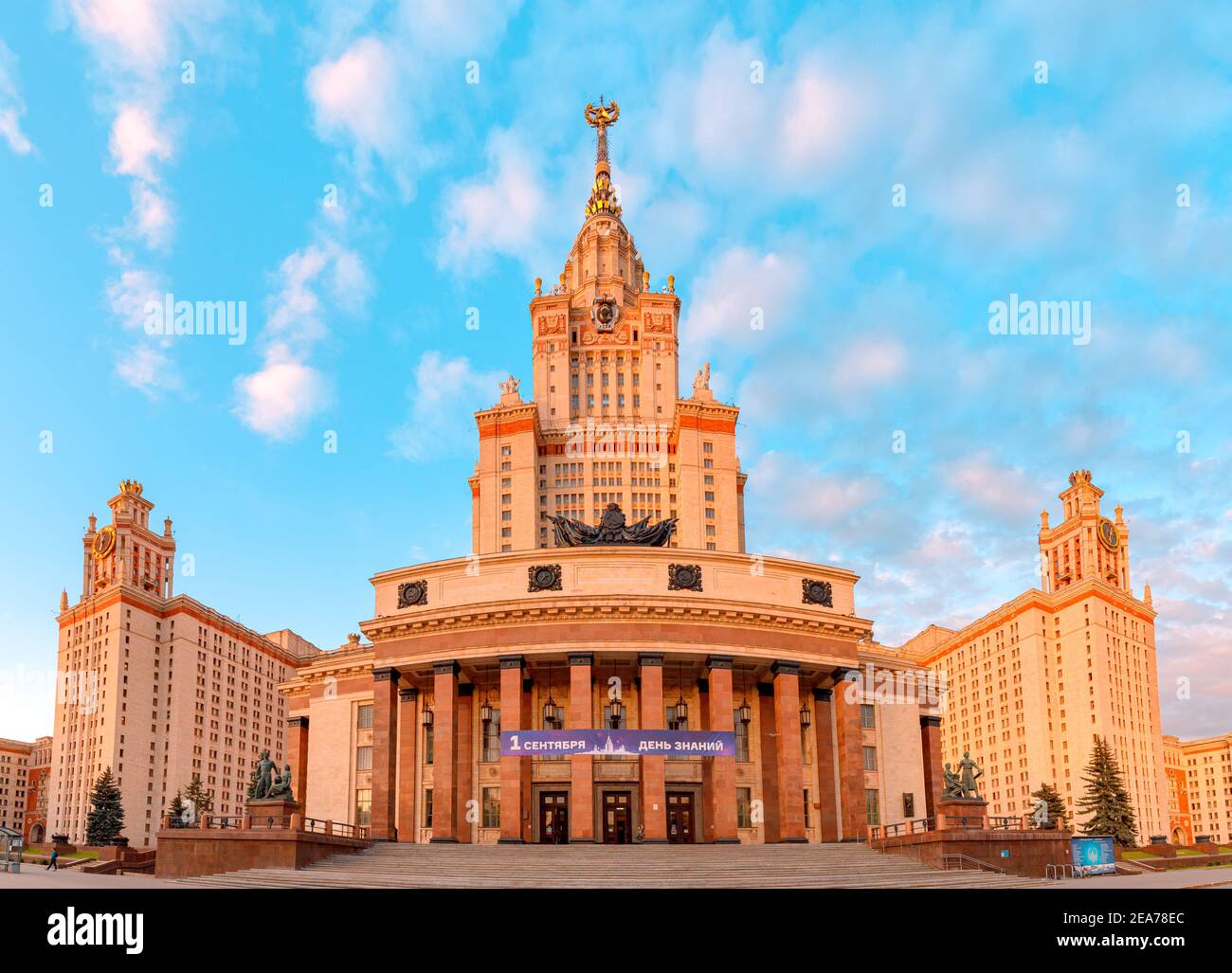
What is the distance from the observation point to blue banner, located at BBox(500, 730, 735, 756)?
2104 inches

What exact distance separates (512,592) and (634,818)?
12.9 meters

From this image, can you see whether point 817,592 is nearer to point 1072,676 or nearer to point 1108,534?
point 1072,676

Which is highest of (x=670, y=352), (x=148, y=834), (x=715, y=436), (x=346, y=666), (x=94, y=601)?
(x=670, y=352)

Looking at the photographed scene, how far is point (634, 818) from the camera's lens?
5756 centimetres

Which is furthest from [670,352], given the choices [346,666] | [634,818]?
[634,818]

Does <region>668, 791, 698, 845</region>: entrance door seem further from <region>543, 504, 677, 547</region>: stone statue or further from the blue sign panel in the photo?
the blue sign panel

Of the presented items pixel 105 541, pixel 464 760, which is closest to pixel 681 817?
pixel 464 760

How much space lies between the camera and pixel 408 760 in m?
59.7

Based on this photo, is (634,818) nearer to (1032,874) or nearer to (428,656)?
(428,656)

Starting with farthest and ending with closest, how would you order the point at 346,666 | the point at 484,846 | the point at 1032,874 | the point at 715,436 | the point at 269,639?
the point at 269,639, the point at 715,436, the point at 346,666, the point at 484,846, the point at 1032,874

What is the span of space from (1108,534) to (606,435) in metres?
73.9

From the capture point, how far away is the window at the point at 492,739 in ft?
195

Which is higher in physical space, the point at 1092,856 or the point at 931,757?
the point at 931,757
